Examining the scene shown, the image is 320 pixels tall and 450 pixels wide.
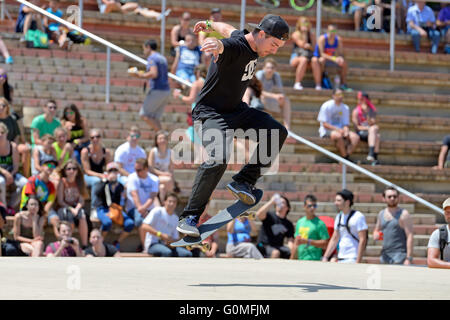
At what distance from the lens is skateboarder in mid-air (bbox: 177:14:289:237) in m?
7.64

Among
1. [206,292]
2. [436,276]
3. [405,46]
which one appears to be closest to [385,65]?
[405,46]

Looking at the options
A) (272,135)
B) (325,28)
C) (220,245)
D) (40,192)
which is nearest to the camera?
(272,135)

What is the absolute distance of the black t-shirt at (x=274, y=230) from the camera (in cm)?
1248

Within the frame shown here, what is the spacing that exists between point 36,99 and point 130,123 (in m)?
1.53

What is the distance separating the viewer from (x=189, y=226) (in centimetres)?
786

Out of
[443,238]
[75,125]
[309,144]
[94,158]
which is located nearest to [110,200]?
[94,158]

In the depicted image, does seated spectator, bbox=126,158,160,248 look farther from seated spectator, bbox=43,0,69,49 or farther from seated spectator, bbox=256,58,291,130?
seated spectator, bbox=43,0,69,49

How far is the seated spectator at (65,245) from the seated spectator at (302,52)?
235 inches

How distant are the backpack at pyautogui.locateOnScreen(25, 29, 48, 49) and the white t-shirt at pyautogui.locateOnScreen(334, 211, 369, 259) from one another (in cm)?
650

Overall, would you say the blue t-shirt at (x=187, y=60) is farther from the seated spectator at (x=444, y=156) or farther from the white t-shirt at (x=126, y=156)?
the seated spectator at (x=444, y=156)

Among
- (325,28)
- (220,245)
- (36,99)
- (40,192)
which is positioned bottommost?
(220,245)

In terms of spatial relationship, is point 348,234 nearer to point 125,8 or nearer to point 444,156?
point 444,156

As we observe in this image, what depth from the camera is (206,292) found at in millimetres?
6273

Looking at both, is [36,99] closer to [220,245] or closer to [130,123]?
[130,123]
